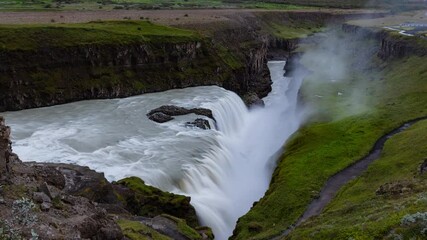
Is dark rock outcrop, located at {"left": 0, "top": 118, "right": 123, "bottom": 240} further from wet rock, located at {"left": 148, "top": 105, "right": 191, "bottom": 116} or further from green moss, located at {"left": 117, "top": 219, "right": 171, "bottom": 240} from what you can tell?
wet rock, located at {"left": 148, "top": 105, "right": 191, "bottom": 116}

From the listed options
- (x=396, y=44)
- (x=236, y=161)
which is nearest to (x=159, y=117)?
(x=236, y=161)

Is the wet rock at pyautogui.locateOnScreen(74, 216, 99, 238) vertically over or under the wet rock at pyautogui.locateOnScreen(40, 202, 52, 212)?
under

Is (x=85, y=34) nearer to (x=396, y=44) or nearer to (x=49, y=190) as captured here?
(x=49, y=190)

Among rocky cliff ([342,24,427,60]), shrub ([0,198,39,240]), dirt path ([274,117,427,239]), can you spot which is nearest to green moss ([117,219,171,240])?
shrub ([0,198,39,240])

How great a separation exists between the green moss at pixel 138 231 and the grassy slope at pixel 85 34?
41537 mm

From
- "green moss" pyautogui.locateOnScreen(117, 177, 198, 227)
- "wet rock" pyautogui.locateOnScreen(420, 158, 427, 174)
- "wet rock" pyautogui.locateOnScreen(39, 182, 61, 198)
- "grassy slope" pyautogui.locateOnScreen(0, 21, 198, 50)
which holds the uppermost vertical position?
"wet rock" pyautogui.locateOnScreen(39, 182, 61, 198)

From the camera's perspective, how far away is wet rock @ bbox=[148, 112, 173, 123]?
2260 inches

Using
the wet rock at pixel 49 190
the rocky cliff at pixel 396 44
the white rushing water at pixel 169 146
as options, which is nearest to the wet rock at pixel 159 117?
the white rushing water at pixel 169 146

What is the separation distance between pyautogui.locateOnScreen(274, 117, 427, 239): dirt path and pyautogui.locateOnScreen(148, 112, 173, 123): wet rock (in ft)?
74.2

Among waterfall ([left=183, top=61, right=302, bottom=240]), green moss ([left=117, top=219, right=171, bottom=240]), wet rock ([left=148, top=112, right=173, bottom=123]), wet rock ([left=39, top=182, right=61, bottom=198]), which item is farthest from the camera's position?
wet rock ([left=148, top=112, right=173, bottom=123])

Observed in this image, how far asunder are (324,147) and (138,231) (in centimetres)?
3225

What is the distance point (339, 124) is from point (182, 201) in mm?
33414

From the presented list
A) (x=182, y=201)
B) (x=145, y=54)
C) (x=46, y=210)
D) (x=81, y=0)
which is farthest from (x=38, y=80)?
(x=81, y=0)

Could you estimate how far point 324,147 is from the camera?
5322cm
